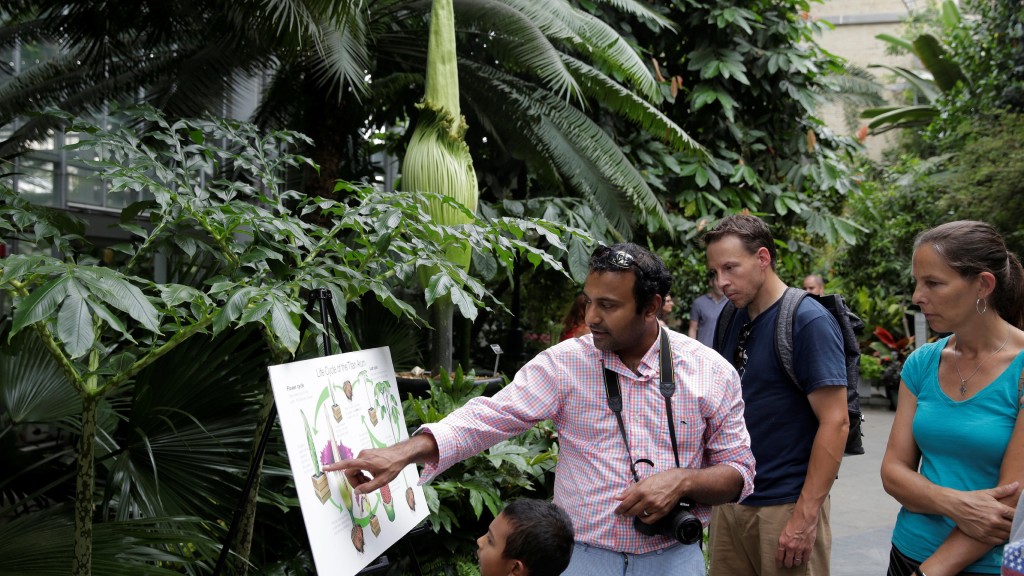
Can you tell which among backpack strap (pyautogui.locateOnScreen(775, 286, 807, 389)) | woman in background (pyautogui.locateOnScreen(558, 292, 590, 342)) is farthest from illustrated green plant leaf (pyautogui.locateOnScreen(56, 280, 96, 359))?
woman in background (pyautogui.locateOnScreen(558, 292, 590, 342))

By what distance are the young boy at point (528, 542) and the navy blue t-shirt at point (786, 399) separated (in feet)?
3.56

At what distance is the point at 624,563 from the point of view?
242 cm

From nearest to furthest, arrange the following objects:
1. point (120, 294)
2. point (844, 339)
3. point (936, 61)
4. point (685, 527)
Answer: point (120, 294), point (685, 527), point (844, 339), point (936, 61)

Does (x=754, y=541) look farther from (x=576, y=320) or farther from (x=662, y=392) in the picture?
(x=576, y=320)

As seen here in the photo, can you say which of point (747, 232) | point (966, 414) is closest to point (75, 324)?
point (747, 232)

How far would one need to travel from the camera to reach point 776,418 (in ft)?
10.2

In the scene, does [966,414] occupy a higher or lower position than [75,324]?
lower

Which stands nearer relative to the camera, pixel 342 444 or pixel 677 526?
pixel 677 526

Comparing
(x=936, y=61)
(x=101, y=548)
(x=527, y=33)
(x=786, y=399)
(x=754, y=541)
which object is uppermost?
(x=936, y=61)

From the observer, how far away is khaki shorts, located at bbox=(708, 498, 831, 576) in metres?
3.09

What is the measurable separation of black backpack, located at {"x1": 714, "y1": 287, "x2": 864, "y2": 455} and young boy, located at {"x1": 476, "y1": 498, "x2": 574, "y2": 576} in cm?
116

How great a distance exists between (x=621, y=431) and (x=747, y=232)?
1.07 m

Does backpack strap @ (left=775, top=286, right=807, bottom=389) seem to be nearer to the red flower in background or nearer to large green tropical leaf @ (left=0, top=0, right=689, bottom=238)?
large green tropical leaf @ (left=0, top=0, right=689, bottom=238)

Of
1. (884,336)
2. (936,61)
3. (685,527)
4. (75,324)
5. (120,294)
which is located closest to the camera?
(75,324)
